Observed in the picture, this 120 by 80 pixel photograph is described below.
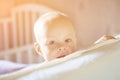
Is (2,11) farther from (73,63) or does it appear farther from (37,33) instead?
(73,63)

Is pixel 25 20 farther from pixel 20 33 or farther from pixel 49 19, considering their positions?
pixel 49 19

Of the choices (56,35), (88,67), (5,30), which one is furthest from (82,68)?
(5,30)

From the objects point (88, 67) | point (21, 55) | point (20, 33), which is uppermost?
point (88, 67)

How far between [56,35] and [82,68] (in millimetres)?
293

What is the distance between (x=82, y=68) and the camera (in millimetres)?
393

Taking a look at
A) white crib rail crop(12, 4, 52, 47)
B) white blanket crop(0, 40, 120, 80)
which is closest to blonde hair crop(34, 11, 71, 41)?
white blanket crop(0, 40, 120, 80)

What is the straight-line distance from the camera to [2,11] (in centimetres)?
187

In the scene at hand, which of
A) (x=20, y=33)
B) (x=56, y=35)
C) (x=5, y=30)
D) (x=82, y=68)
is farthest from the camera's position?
(x=20, y=33)

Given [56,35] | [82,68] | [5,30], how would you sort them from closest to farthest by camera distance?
[82,68]
[56,35]
[5,30]

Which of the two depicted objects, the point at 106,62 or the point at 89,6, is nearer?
the point at 106,62

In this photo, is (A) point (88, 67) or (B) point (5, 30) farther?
(B) point (5, 30)

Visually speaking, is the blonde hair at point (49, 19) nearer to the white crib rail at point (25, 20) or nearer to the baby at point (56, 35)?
the baby at point (56, 35)

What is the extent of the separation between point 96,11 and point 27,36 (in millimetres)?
694

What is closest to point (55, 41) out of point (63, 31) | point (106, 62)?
point (63, 31)
